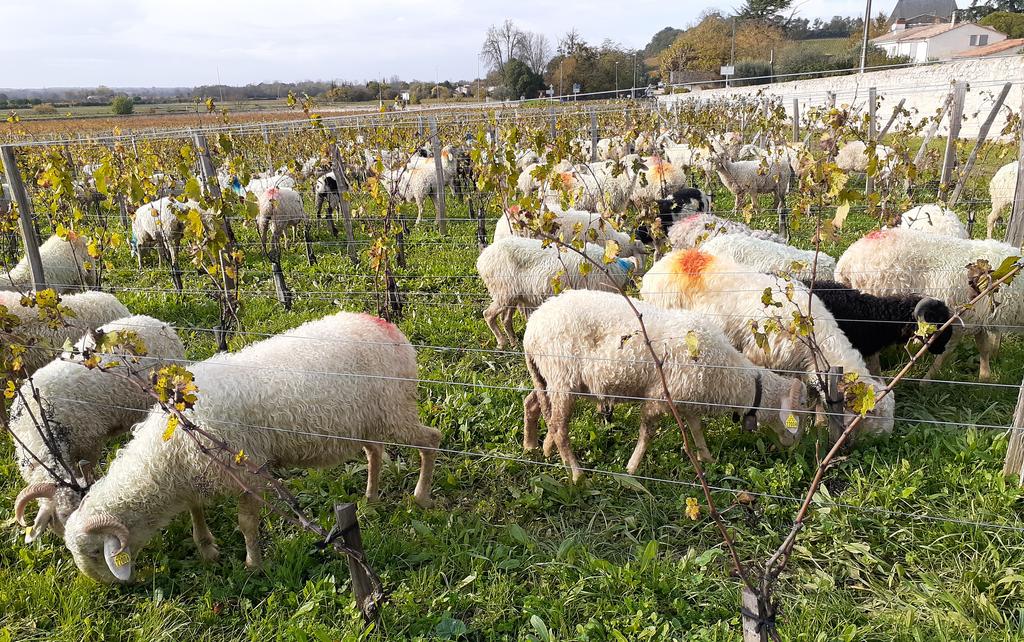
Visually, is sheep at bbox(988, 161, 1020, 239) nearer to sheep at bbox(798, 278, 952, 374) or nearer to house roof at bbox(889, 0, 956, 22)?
sheep at bbox(798, 278, 952, 374)

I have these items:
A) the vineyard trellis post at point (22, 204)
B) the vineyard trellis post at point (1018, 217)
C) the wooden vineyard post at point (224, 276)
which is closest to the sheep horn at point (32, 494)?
the wooden vineyard post at point (224, 276)

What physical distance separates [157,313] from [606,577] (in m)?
6.30

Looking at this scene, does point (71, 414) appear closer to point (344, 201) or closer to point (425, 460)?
point (425, 460)

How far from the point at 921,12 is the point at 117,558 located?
11853 centimetres

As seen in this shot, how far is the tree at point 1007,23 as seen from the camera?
51969 millimetres

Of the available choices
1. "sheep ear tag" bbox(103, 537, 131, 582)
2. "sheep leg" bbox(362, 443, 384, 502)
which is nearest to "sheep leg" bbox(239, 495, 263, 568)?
"sheep ear tag" bbox(103, 537, 131, 582)

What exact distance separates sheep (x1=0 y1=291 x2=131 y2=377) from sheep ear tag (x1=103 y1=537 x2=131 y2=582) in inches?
94.4

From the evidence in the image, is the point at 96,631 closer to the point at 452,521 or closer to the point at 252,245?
the point at 452,521

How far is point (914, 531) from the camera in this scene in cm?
327

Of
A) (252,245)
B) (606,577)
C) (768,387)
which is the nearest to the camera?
(606,577)

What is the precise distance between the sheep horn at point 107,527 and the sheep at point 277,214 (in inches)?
247

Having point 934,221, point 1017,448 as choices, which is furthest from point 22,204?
point 934,221

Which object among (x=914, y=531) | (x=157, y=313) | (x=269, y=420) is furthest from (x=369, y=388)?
(x=157, y=313)

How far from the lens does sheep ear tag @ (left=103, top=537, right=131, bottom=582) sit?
290cm
